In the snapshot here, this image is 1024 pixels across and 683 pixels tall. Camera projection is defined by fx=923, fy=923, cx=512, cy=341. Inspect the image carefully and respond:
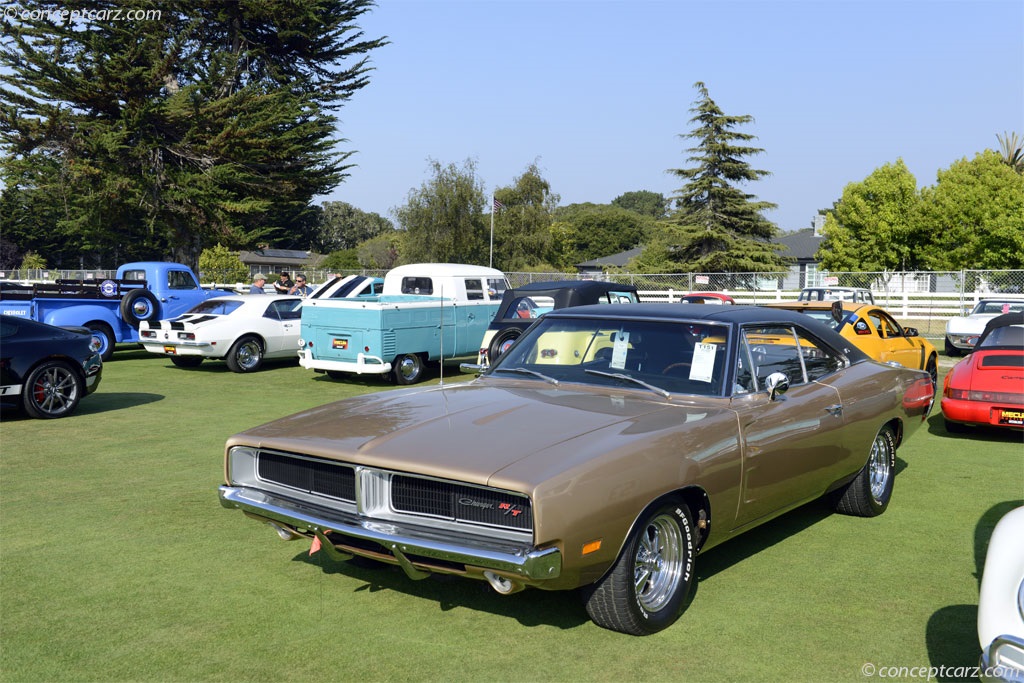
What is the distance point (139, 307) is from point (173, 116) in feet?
73.8

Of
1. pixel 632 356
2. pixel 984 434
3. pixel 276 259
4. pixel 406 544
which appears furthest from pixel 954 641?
pixel 276 259

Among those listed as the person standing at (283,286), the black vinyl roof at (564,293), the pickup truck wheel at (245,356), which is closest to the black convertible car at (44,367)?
the pickup truck wheel at (245,356)

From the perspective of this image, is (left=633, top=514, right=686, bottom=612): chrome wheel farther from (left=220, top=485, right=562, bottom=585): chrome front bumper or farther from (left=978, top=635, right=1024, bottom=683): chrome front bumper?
(left=978, top=635, right=1024, bottom=683): chrome front bumper

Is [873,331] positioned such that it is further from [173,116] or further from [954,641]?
[173,116]

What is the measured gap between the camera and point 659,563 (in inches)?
175

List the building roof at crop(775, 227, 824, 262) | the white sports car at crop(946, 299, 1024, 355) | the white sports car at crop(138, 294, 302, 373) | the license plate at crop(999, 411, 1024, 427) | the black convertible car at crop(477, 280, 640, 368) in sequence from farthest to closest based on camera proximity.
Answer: the building roof at crop(775, 227, 824, 262), the white sports car at crop(946, 299, 1024, 355), the white sports car at crop(138, 294, 302, 373), the black convertible car at crop(477, 280, 640, 368), the license plate at crop(999, 411, 1024, 427)

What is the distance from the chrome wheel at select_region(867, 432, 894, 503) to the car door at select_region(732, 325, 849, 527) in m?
0.74

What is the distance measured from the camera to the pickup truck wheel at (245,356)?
16656 millimetres

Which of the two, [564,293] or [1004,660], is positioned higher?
[564,293]

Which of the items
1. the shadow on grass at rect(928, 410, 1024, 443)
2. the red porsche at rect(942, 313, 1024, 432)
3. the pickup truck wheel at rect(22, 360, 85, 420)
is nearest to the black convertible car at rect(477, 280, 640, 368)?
the pickup truck wheel at rect(22, 360, 85, 420)

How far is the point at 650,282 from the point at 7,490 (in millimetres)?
33844

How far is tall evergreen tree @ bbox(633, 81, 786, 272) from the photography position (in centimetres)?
5150

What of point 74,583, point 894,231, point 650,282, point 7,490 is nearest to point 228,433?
point 7,490

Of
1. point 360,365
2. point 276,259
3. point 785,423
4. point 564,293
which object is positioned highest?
point 276,259
